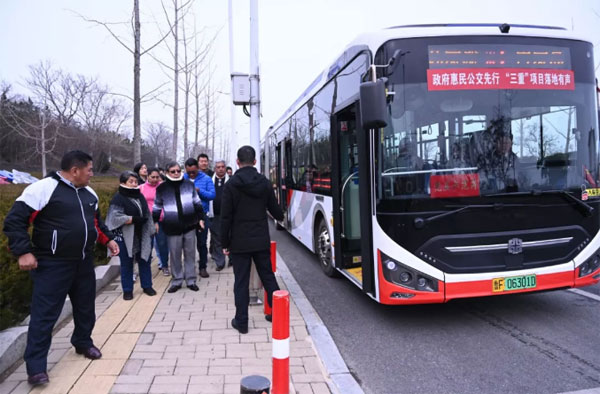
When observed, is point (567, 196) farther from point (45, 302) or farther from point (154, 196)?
point (154, 196)

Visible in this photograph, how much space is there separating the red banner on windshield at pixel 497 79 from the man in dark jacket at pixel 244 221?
205cm

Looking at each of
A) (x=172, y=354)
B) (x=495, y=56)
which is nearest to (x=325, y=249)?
(x=172, y=354)

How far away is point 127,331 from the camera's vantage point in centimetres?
467

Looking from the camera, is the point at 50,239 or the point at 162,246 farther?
the point at 162,246

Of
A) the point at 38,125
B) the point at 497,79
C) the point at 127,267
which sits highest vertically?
the point at 38,125

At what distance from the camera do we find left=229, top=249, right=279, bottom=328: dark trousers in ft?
15.2

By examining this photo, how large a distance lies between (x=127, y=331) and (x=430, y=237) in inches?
132

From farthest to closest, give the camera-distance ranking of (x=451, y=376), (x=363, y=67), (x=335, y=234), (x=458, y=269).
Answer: (x=335, y=234)
(x=363, y=67)
(x=458, y=269)
(x=451, y=376)

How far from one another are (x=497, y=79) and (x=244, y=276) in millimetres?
3379

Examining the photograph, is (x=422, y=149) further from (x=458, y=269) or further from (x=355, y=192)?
(x=355, y=192)

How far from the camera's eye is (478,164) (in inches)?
177

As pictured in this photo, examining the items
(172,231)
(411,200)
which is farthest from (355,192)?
(172,231)

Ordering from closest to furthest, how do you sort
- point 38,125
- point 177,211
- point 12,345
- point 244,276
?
1. point 12,345
2. point 244,276
3. point 177,211
4. point 38,125

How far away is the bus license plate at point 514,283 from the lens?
442cm
